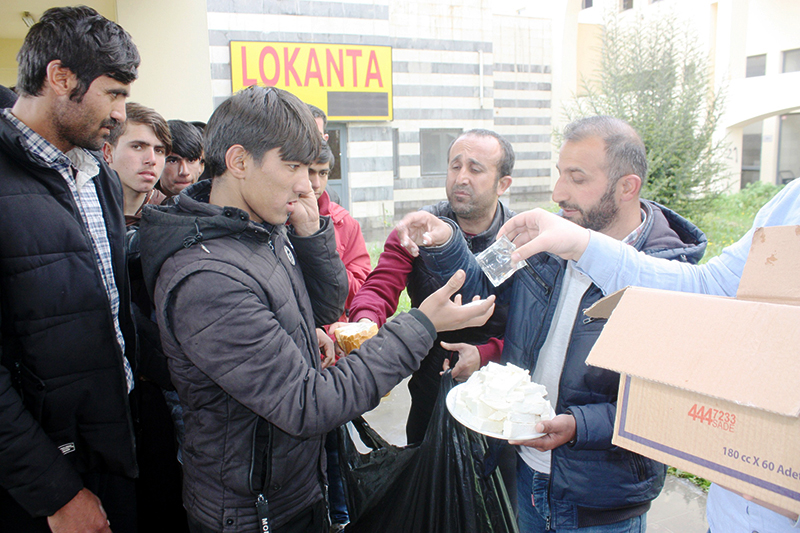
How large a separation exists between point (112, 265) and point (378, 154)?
953 cm

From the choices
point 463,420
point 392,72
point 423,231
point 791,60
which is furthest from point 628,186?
point 791,60

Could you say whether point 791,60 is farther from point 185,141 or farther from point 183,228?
point 183,228

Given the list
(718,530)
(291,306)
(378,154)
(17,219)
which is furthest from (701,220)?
(17,219)

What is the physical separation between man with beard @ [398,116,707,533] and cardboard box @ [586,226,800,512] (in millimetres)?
626

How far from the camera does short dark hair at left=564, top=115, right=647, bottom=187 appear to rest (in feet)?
6.21

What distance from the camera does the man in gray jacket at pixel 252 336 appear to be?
4.08ft

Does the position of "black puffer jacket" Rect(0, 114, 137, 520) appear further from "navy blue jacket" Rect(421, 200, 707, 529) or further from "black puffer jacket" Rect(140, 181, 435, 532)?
"navy blue jacket" Rect(421, 200, 707, 529)

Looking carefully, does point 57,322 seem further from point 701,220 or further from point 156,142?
point 701,220

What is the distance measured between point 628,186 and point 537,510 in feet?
4.05

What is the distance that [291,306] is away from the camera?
144 centimetres

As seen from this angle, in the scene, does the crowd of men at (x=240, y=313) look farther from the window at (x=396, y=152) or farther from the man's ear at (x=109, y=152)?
the window at (x=396, y=152)

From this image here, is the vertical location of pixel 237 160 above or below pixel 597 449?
above

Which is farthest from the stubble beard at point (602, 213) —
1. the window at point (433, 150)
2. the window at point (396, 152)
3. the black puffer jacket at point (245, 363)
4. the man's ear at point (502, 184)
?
the window at point (433, 150)

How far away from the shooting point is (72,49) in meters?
1.57
